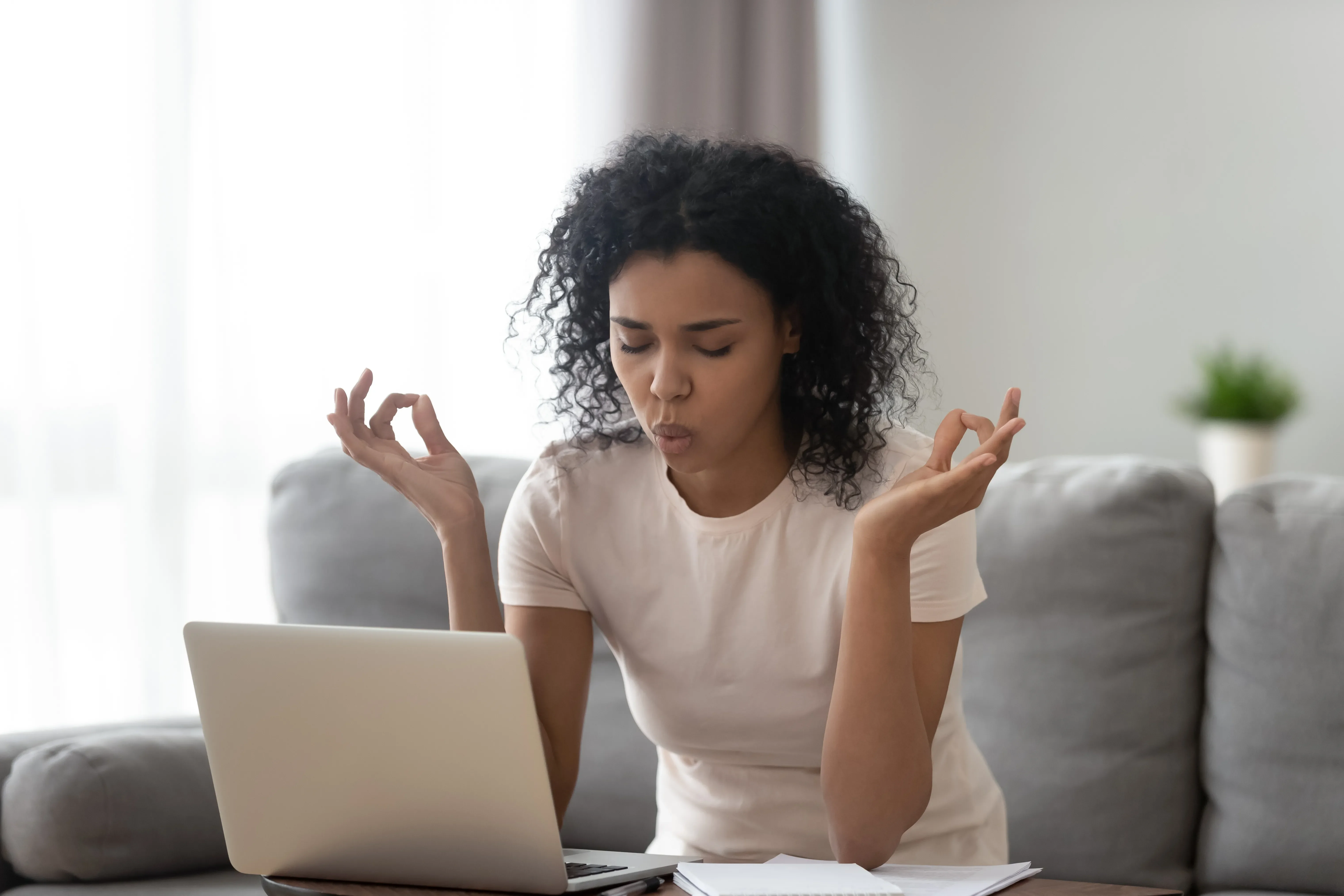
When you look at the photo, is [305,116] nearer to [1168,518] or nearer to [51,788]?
[51,788]

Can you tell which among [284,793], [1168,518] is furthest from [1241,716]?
[284,793]

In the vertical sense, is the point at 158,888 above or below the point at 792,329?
below

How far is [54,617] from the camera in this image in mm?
2260

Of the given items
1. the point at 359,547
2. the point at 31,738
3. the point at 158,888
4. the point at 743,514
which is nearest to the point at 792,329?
the point at 743,514

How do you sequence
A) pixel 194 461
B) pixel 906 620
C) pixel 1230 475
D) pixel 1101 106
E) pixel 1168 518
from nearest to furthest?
pixel 906 620, pixel 1168 518, pixel 194 461, pixel 1230 475, pixel 1101 106

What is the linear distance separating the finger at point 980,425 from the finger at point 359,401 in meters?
0.54

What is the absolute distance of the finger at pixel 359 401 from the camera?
1.14 m

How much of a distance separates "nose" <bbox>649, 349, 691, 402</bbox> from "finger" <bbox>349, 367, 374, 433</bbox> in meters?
0.27

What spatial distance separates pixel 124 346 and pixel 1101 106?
8.41ft

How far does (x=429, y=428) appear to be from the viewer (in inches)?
46.9

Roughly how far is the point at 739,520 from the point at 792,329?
194mm

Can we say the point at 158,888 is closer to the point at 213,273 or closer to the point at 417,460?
the point at 417,460

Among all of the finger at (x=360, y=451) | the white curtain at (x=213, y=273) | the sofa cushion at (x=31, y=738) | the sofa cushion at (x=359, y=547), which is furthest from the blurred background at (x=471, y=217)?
the finger at (x=360, y=451)

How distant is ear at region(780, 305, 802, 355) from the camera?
1148 millimetres
